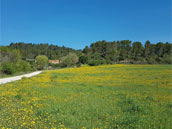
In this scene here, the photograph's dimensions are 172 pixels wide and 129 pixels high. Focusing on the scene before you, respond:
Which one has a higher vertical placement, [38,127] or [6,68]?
[6,68]

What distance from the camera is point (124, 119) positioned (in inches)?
206

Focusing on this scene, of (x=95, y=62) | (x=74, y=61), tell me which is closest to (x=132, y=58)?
(x=95, y=62)

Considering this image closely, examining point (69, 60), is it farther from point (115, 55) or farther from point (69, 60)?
point (115, 55)

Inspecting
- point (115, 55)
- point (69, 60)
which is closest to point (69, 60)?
point (69, 60)

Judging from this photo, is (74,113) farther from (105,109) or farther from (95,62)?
(95,62)

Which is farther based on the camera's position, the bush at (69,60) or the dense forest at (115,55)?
the bush at (69,60)

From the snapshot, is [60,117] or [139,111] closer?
[60,117]

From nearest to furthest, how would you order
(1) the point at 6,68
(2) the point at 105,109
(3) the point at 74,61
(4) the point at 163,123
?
(4) the point at 163,123 < (2) the point at 105,109 < (1) the point at 6,68 < (3) the point at 74,61

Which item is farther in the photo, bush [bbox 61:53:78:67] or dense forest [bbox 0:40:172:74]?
bush [bbox 61:53:78:67]

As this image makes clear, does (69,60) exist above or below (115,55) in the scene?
below

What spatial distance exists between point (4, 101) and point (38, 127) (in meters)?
3.92

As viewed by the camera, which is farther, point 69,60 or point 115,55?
point 115,55

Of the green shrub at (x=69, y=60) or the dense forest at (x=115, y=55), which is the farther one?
the green shrub at (x=69, y=60)

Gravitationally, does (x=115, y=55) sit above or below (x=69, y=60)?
above
